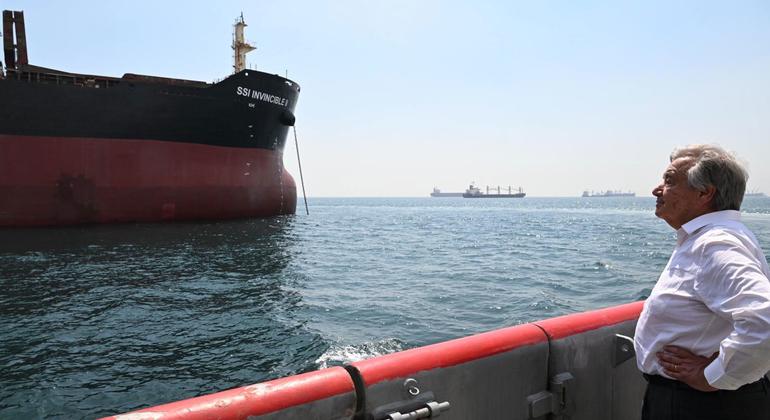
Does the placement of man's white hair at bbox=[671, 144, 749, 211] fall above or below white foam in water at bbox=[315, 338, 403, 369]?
above

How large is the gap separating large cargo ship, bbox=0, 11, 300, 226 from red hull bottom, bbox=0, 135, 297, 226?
4cm

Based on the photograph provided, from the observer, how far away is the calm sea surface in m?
5.12

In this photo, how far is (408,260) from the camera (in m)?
14.9

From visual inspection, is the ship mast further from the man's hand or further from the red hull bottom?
the man's hand

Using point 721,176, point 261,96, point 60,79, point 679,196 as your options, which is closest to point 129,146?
point 60,79

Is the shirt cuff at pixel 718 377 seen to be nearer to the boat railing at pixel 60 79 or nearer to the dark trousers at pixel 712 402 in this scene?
the dark trousers at pixel 712 402

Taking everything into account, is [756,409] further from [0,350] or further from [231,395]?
A: [0,350]

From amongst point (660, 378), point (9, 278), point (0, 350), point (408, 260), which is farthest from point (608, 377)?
point (408, 260)

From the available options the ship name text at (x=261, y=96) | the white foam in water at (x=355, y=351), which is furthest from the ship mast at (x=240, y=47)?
the white foam in water at (x=355, y=351)

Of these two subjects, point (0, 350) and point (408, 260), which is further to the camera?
point (408, 260)

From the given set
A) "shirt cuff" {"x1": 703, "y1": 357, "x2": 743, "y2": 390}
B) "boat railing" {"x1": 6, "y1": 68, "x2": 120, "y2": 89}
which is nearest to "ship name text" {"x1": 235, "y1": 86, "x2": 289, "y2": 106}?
"boat railing" {"x1": 6, "y1": 68, "x2": 120, "y2": 89}

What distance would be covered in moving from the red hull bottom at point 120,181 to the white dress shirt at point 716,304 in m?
20.9

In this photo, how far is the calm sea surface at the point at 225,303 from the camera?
5.12m

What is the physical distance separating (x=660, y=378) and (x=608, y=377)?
863 mm
